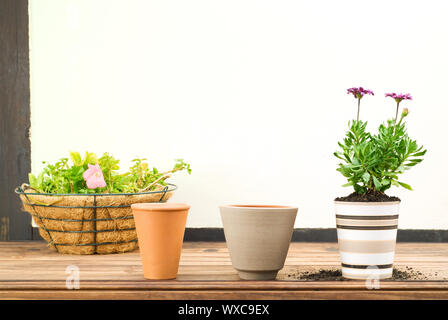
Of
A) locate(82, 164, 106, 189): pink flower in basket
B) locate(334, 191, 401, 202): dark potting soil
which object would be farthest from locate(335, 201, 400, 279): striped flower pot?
locate(82, 164, 106, 189): pink flower in basket

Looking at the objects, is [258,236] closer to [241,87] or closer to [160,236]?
[160,236]

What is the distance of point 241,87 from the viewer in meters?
1.58

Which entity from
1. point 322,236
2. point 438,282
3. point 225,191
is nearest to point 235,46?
point 225,191

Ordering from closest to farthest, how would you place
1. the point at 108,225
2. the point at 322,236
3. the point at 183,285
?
the point at 183,285 < the point at 108,225 < the point at 322,236

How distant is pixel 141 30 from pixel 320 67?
2.01 ft

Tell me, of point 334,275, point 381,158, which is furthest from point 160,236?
point 381,158

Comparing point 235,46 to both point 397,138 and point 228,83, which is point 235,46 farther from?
point 397,138

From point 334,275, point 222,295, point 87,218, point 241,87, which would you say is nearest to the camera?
point 222,295

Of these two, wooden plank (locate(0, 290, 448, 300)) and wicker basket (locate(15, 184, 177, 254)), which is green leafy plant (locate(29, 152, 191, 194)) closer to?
wicker basket (locate(15, 184, 177, 254))

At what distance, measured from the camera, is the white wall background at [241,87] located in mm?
1568

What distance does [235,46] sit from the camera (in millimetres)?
1577

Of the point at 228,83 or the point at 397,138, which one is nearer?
the point at 397,138

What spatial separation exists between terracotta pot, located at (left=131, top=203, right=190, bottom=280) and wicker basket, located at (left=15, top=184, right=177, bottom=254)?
1.05 ft

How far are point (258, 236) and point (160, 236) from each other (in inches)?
7.5
